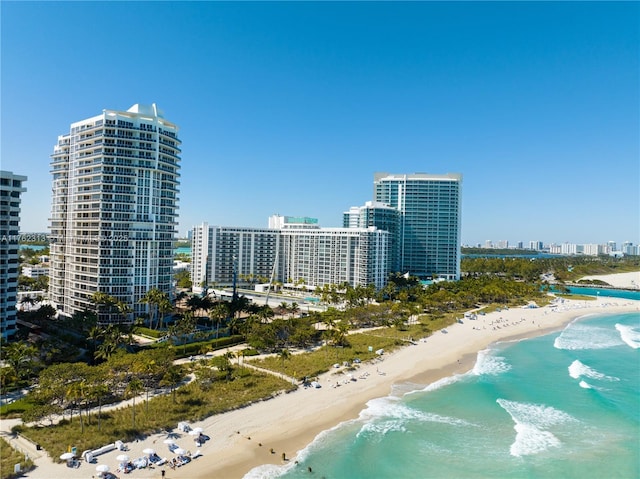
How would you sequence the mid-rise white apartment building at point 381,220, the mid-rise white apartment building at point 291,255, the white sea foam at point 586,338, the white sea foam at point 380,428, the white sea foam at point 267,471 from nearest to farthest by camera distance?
the white sea foam at point 267,471, the white sea foam at point 380,428, the white sea foam at point 586,338, the mid-rise white apartment building at point 291,255, the mid-rise white apartment building at point 381,220

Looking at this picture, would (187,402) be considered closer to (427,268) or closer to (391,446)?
(391,446)

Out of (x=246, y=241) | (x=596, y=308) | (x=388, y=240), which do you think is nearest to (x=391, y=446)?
(x=388, y=240)

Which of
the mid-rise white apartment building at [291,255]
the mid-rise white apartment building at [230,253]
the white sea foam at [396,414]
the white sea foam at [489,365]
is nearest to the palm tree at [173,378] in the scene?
the white sea foam at [396,414]

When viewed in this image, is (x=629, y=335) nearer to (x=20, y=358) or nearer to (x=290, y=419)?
(x=290, y=419)

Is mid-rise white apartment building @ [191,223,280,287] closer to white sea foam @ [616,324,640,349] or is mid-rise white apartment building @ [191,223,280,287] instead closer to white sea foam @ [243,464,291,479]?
white sea foam @ [616,324,640,349]

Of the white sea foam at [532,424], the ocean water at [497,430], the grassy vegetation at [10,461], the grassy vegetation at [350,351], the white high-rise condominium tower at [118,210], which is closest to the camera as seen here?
the grassy vegetation at [10,461]

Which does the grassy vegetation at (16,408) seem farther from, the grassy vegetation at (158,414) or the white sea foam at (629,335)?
the white sea foam at (629,335)
